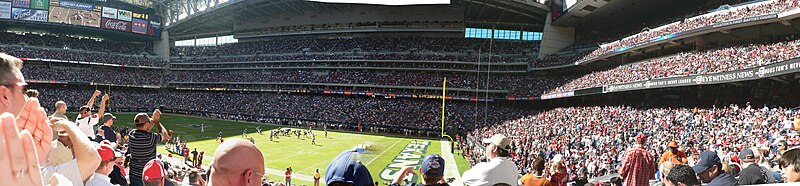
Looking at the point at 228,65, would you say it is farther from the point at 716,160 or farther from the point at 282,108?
the point at 716,160

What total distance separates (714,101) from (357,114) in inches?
1409

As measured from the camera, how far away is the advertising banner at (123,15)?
69.9 meters

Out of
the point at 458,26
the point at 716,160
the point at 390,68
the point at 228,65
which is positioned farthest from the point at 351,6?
the point at 716,160

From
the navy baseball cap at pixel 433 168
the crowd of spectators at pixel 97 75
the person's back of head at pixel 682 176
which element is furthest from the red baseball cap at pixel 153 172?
the crowd of spectators at pixel 97 75

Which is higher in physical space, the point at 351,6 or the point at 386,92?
the point at 351,6

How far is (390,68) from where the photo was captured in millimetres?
57375

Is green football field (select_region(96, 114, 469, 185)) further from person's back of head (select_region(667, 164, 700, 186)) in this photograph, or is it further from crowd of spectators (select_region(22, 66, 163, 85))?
crowd of spectators (select_region(22, 66, 163, 85))

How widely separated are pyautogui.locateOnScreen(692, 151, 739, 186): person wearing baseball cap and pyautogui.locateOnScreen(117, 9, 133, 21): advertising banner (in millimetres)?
82884

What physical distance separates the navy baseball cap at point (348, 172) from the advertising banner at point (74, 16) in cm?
8148

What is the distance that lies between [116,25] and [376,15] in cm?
4371

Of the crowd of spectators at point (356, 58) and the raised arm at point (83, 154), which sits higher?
the crowd of spectators at point (356, 58)

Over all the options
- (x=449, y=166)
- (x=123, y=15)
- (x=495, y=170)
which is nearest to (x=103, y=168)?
(x=495, y=170)

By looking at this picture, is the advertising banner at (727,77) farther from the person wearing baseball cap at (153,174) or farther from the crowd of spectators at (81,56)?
the crowd of spectators at (81,56)

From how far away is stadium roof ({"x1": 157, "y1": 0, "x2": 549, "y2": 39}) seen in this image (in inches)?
2013
